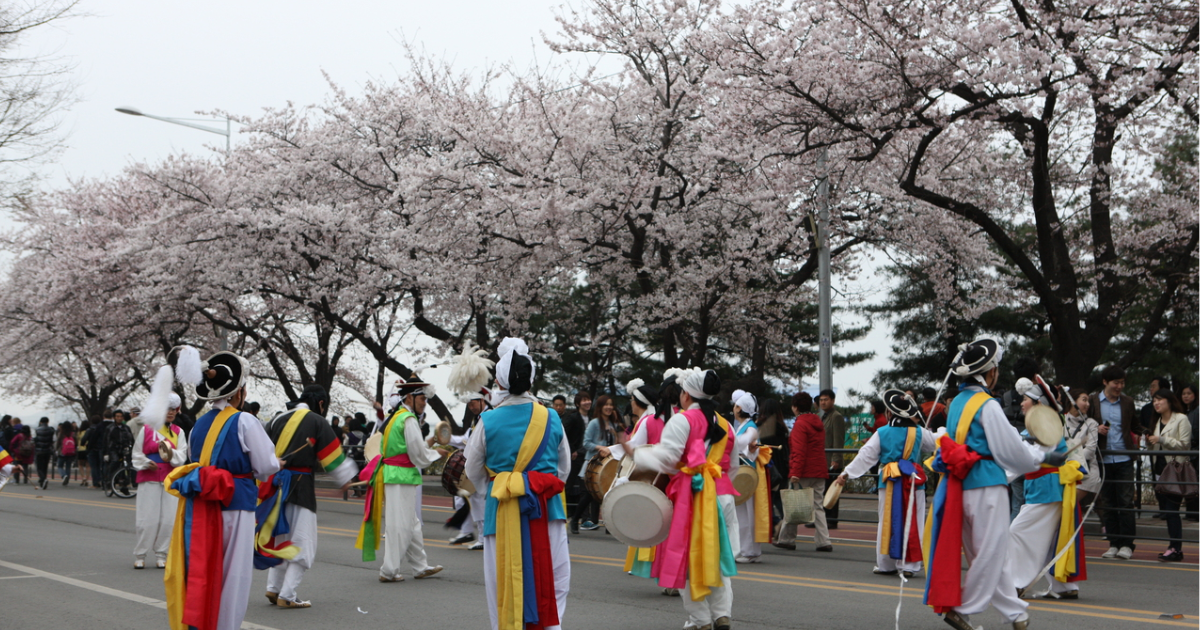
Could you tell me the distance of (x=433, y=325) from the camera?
24.6 metres

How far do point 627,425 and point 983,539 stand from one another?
8914 millimetres

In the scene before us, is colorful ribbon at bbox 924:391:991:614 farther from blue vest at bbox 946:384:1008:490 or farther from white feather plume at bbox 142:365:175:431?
white feather plume at bbox 142:365:175:431

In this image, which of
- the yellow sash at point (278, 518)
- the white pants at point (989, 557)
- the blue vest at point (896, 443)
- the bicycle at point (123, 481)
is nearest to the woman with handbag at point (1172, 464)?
the blue vest at point (896, 443)

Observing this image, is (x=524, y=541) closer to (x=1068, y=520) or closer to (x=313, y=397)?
(x=313, y=397)

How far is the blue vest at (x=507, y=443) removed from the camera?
6168 mm

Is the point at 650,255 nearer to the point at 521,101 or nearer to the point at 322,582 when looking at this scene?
the point at 521,101

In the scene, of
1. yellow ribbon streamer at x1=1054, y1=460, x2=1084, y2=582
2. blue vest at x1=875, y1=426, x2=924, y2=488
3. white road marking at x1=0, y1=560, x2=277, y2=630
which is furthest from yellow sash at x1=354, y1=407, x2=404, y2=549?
yellow ribbon streamer at x1=1054, y1=460, x2=1084, y2=582

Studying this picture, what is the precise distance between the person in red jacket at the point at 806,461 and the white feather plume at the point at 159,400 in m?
8.11

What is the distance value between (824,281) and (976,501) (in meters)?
10.8

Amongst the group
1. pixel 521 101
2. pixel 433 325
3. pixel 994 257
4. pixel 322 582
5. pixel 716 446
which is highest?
pixel 521 101

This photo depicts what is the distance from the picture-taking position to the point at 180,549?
6.20 meters

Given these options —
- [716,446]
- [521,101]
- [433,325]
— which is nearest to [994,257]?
[521,101]

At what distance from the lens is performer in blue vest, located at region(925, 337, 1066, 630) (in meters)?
6.46

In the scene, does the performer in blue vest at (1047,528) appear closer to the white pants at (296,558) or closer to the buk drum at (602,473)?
the buk drum at (602,473)
